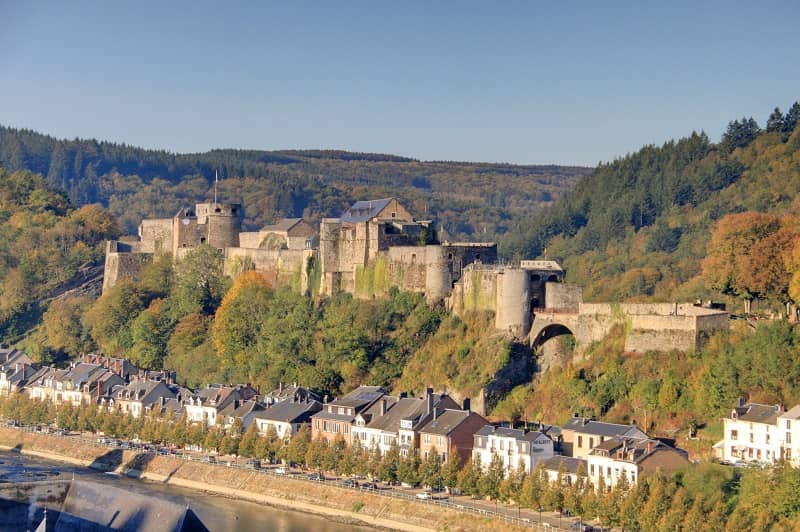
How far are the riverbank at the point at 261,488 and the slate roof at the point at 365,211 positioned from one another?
45.4 ft

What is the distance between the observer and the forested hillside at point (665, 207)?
80.9 m

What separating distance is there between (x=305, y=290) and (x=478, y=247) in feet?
31.2

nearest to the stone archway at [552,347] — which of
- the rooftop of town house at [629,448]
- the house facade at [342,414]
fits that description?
the house facade at [342,414]

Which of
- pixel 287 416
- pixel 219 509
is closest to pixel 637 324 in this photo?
pixel 287 416

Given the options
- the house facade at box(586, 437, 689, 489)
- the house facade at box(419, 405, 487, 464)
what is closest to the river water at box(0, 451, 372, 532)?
the house facade at box(419, 405, 487, 464)

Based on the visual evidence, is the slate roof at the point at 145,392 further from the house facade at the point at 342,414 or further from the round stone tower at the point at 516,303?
the round stone tower at the point at 516,303

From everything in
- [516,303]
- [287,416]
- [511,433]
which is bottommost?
[287,416]

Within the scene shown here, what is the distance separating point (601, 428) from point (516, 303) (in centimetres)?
913

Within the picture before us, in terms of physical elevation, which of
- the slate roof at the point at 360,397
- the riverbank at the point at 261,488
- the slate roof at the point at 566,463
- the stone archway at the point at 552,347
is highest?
the stone archway at the point at 552,347

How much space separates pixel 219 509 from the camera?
51344mm

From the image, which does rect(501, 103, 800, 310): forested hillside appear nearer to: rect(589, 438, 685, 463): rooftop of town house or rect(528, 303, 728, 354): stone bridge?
rect(528, 303, 728, 354): stone bridge

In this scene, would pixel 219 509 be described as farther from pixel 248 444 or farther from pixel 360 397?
pixel 360 397

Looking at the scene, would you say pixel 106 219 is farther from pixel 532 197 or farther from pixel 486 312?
pixel 532 197

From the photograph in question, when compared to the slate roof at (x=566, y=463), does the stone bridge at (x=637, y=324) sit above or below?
above
